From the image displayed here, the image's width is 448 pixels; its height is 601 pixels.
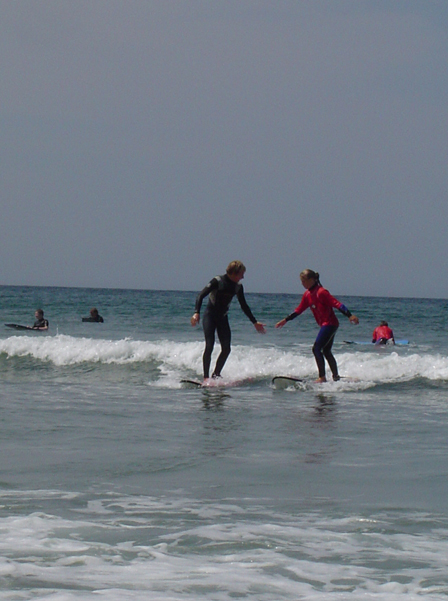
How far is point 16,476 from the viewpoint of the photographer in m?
5.21

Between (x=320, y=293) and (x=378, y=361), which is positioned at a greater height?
(x=320, y=293)

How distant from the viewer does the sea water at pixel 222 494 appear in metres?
3.33

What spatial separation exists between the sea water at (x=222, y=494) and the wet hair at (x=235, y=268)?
70.9 inches

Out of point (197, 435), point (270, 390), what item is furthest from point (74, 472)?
point (270, 390)

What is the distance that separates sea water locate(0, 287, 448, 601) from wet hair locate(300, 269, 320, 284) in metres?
1.71

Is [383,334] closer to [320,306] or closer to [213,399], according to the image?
[320,306]

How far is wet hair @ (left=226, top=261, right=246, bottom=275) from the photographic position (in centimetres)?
1122

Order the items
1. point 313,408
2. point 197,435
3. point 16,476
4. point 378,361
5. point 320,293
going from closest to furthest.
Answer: point 16,476, point 197,435, point 313,408, point 320,293, point 378,361

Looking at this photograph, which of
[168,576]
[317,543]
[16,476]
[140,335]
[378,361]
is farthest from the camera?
[140,335]

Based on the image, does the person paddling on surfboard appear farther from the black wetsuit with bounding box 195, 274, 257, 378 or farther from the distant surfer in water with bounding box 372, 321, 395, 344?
the distant surfer in water with bounding box 372, 321, 395, 344

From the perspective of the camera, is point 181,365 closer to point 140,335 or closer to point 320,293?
point 320,293

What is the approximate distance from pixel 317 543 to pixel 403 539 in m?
0.47

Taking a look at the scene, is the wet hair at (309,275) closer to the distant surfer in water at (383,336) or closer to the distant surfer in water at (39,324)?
the distant surfer in water at (383,336)

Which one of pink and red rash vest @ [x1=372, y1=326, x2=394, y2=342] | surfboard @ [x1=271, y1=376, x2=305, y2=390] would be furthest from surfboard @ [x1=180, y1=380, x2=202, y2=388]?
pink and red rash vest @ [x1=372, y1=326, x2=394, y2=342]
